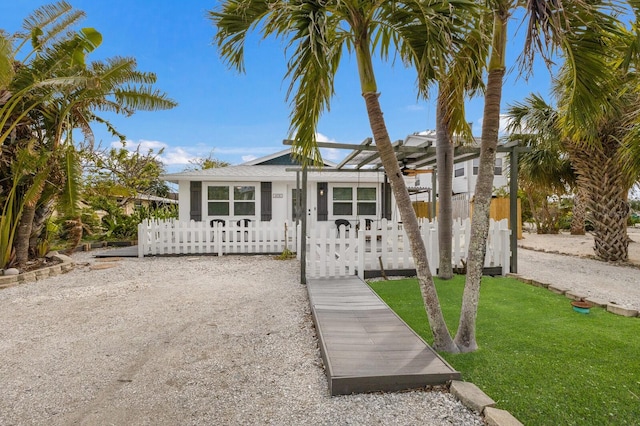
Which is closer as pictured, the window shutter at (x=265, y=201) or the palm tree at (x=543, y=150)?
the palm tree at (x=543, y=150)

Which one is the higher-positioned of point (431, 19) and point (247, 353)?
point (431, 19)

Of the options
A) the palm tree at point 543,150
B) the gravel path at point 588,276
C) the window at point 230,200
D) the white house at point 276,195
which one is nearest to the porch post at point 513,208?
the gravel path at point 588,276

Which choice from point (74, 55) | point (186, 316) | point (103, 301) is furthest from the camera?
point (74, 55)

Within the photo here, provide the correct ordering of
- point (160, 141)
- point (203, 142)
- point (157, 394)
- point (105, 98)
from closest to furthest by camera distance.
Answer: point (157, 394) → point (105, 98) → point (160, 141) → point (203, 142)

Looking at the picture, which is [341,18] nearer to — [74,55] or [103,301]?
[103,301]

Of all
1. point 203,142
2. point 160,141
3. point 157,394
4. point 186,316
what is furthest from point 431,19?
point 203,142

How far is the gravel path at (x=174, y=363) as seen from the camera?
7.63 ft

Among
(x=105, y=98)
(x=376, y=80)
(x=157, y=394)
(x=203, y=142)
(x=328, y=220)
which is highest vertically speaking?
(x=203, y=142)

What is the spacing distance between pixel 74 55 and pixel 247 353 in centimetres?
725

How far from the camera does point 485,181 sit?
3.05 metres

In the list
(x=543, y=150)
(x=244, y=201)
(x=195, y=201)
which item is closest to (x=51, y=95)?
(x=195, y=201)

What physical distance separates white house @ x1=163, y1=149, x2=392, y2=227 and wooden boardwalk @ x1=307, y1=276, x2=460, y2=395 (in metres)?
9.05

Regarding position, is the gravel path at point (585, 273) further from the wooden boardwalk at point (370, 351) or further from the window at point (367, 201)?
the window at point (367, 201)

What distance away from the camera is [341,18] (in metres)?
3.17
